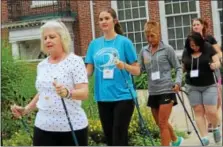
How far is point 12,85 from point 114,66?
2815 millimetres

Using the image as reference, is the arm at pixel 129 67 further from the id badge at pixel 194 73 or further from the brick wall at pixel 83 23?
the brick wall at pixel 83 23

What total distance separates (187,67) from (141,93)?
1379 mm

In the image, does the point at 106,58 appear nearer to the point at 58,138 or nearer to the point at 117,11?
the point at 58,138

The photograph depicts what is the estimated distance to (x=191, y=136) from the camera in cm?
709

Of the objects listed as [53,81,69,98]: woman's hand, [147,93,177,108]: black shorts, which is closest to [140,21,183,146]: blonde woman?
[147,93,177,108]: black shorts

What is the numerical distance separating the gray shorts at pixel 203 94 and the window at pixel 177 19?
7615 mm

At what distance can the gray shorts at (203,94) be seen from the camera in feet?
19.6

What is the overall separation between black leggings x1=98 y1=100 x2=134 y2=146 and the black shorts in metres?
0.74

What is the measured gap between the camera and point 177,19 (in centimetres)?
1440

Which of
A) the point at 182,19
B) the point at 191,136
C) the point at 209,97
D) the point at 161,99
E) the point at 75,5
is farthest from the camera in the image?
the point at 75,5

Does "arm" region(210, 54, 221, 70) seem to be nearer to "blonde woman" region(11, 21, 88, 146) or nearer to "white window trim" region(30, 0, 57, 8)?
"blonde woman" region(11, 21, 88, 146)

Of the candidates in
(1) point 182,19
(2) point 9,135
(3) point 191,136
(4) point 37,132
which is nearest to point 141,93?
(3) point 191,136

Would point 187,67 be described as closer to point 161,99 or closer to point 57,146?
point 161,99

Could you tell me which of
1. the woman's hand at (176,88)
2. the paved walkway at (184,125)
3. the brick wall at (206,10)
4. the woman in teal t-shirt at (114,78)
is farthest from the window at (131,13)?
the woman in teal t-shirt at (114,78)
